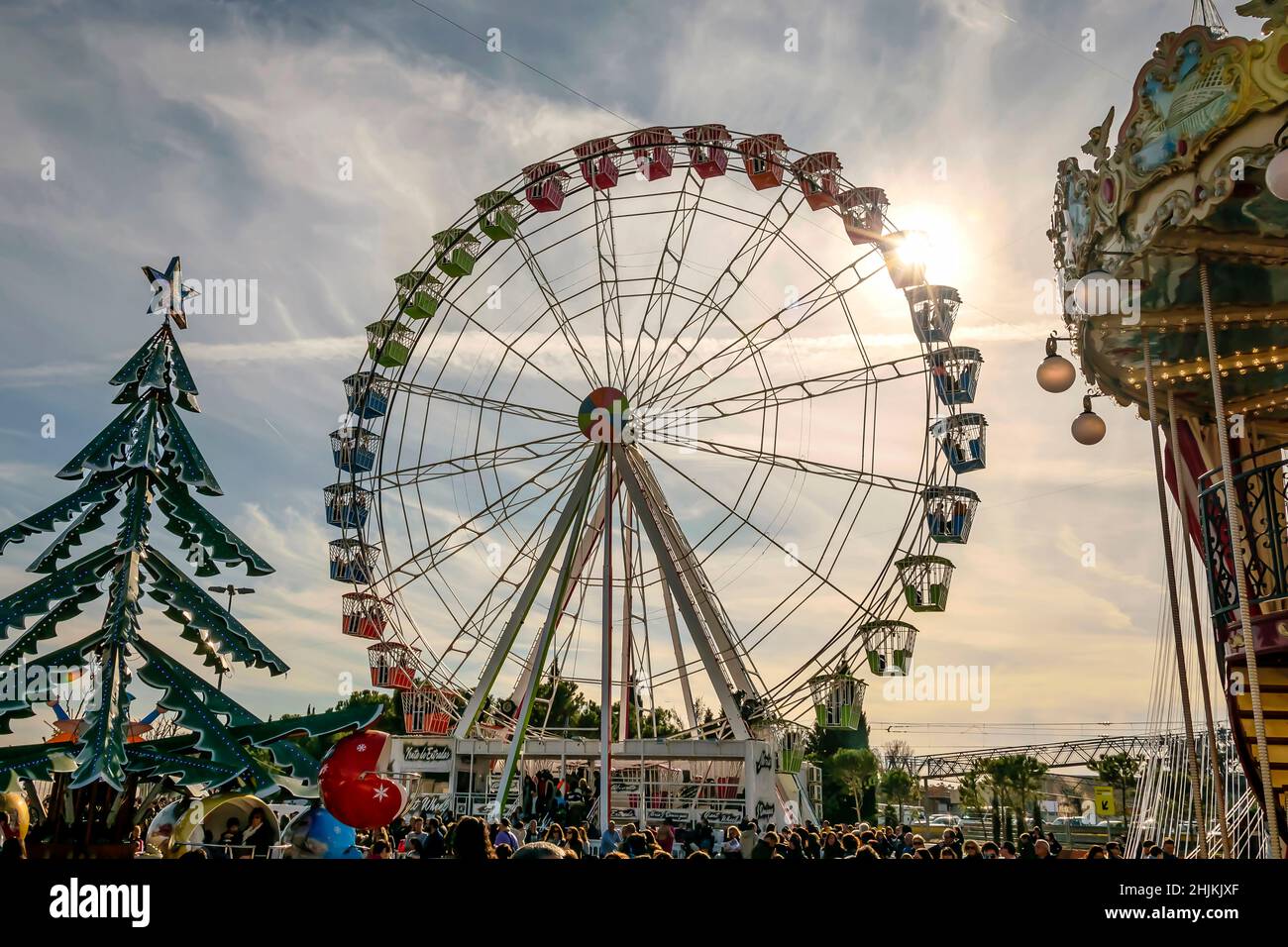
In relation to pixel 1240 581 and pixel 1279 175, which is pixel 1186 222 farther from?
pixel 1240 581

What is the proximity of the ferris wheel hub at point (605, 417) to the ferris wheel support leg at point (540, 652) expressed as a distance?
1181 mm

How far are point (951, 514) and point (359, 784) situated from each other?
41.7 feet

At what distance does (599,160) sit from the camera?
21.5m

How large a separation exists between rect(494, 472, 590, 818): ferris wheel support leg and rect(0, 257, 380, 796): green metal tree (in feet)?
30.7

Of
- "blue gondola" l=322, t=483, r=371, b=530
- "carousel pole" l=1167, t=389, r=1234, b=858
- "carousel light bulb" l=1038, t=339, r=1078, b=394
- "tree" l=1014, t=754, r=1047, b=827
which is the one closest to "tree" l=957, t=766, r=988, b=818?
"tree" l=1014, t=754, r=1047, b=827

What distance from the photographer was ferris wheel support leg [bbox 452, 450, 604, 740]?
19.8m

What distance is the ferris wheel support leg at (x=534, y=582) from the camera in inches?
778

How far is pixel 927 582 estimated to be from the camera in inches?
714

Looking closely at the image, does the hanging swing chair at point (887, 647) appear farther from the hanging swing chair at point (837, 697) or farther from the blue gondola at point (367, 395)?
the blue gondola at point (367, 395)

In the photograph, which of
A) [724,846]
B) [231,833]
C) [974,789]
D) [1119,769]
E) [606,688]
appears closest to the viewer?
[231,833]

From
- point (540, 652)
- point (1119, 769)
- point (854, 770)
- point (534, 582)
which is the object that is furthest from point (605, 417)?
point (854, 770)

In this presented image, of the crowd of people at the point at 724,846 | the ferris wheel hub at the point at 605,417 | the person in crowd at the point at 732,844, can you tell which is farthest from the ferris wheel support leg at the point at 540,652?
the person in crowd at the point at 732,844
